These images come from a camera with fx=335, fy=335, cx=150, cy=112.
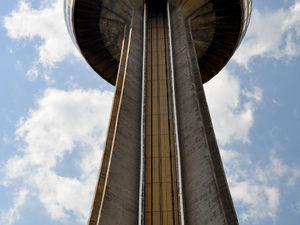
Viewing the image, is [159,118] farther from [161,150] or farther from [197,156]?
[197,156]

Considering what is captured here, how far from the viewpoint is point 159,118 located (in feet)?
50.8

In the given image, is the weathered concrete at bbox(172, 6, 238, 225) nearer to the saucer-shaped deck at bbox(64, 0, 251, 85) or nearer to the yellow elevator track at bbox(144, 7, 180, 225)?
the yellow elevator track at bbox(144, 7, 180, 225)

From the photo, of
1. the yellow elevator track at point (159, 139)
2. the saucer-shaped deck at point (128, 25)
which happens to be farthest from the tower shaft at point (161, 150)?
the saucer-shaped deck at point (128, 25)

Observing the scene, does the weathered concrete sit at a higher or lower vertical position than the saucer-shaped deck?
lower

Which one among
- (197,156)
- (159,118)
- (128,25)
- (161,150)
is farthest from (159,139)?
(128,25)

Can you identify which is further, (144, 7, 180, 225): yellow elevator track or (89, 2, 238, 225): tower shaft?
(144, 7, 180, 225): yellow elevator track

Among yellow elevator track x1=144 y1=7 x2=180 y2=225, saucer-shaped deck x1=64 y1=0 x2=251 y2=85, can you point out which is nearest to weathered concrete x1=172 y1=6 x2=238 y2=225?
yellow elevator track x1=144 y1=7 x2=180 y2=225

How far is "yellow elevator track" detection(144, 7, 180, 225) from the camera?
1275 cm

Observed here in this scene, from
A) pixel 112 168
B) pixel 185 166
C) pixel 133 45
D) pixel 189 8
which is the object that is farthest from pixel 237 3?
pixel 112 168

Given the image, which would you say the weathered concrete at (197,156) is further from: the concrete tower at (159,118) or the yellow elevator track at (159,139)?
the yellow elevator track at (159,139)

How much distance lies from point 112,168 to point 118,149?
1.01m

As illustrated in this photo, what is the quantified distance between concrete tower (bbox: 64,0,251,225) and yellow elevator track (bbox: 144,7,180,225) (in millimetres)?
38

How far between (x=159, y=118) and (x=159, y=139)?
3.87 ft

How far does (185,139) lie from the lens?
14.5 meters
